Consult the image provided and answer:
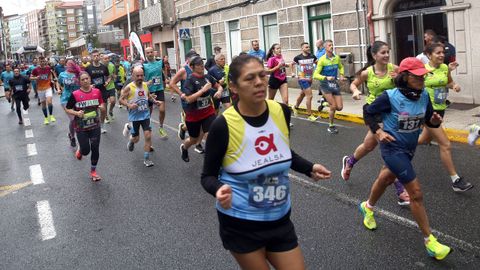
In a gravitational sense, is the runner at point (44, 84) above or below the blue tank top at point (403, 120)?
above

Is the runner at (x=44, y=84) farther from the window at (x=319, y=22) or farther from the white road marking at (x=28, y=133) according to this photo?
the window at (x=319, y=22)

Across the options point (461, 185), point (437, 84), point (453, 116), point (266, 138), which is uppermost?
point (437, 84)

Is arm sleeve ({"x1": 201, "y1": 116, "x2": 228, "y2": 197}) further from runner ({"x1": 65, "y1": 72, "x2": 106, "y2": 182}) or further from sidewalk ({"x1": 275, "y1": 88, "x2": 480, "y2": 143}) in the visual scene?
sidewalk ({"x1": 275, "y1": 88, "x2": 480, "y2": 143})

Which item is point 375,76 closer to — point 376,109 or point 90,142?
point 376,109

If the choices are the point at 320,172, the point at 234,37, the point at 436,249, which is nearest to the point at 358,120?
the point at 436,249

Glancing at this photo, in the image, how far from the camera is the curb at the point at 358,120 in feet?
29.2

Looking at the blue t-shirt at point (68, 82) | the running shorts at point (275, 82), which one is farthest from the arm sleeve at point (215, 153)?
the blue t-shirt at point (68, 82)

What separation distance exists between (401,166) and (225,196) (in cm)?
213

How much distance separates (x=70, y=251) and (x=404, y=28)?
11.7 meters

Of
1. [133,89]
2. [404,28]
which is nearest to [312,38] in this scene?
[404,28]

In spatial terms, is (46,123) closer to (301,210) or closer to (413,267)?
(301,210)

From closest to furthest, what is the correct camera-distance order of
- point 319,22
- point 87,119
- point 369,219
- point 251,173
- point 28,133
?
point 251,173
point 369,219
point 87,119
point 28,133
point 319,22

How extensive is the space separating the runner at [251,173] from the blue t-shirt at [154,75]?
905cm

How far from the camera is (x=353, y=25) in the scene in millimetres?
15617
